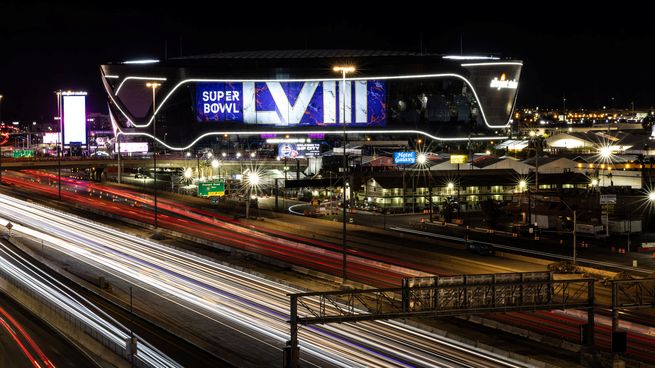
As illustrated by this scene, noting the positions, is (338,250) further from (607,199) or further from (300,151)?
(300,151)

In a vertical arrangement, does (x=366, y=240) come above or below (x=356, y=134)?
below

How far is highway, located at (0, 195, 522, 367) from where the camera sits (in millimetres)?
25719

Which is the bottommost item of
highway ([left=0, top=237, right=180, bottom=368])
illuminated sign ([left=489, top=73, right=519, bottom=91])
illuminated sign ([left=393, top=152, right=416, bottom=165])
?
highway ([left=0, top=237, right=180, bottom=368])

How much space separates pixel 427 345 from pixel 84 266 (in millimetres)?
24146

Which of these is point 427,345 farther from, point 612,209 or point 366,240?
point 612,209

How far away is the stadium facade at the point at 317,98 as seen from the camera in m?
130

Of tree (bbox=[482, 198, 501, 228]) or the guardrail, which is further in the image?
tree (bbox=[482, 198, 501, 228])

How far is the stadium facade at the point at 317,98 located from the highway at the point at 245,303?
7693 cm

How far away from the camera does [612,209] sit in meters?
61.5

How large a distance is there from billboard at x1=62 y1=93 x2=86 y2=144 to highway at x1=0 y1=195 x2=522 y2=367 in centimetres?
6837

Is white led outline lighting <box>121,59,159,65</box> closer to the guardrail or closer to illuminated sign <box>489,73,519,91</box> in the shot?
illuminated sign <box>489,73,519,91</box>

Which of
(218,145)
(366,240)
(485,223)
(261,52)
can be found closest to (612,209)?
(485,223)

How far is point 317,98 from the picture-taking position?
436ft

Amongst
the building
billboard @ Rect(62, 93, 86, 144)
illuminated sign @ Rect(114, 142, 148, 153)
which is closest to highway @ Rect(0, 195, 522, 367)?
the building
